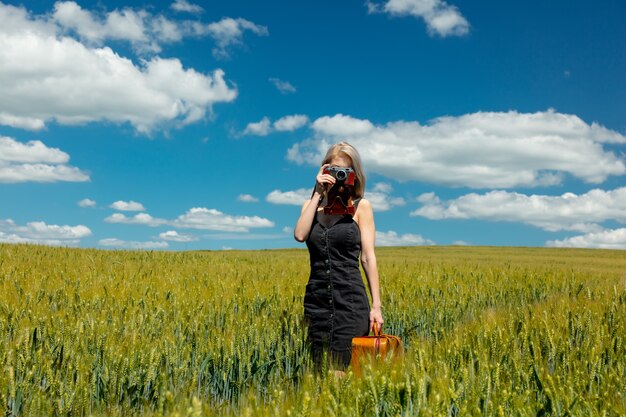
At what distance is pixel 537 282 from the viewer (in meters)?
9.83

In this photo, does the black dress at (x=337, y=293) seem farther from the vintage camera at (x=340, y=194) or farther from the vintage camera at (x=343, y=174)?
the vintage camera at (x=343, y=174)

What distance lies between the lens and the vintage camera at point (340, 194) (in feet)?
13.5

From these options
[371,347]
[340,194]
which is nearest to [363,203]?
[340,194]

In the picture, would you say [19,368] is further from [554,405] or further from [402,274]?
[402,274]

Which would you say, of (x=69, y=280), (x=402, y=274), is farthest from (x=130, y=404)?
(x=402, y=274)

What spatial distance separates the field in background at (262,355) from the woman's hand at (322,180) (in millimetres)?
1189

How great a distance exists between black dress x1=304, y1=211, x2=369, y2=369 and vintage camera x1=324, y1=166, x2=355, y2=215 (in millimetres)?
119

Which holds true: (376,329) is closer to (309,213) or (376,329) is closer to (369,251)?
(369,251)

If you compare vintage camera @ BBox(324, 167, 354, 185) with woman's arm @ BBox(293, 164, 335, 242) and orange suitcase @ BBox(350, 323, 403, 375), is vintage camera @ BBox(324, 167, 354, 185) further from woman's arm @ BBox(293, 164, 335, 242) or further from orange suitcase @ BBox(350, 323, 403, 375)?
orange suitcase @ BBox(350, 323, 403, 375)

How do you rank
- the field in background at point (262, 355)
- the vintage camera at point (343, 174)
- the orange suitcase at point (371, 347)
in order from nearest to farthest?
the field in background at point (262, 355), the orange suitcase at point (371, 347), the vintage camera at point (343, 174)

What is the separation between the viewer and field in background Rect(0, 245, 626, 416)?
2.42m

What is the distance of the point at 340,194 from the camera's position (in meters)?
4.17

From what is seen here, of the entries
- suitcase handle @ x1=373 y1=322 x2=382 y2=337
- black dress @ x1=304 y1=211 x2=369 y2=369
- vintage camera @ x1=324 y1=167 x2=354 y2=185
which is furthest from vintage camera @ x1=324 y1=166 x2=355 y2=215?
suitcase handle @ x1=373 y1=322 x2=382 y2=337

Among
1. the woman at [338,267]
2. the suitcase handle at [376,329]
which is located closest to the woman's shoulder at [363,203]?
the woman at [338,267]
